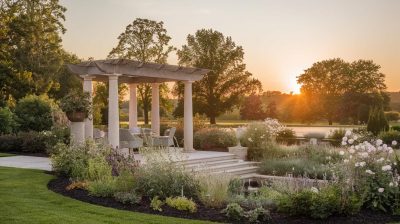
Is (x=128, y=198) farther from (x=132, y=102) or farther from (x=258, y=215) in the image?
(x=132, y=102)

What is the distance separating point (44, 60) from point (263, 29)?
21.4 m

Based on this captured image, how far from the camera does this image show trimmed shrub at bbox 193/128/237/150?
18288mm

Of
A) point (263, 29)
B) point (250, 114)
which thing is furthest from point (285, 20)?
point (250, 114)

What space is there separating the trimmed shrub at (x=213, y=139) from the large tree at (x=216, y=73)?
2567 centimetres

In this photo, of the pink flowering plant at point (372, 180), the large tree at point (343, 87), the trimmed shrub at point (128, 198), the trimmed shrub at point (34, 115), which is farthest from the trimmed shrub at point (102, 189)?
the large tree at point (343, 87)

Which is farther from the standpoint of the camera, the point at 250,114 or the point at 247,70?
the point at 250,114

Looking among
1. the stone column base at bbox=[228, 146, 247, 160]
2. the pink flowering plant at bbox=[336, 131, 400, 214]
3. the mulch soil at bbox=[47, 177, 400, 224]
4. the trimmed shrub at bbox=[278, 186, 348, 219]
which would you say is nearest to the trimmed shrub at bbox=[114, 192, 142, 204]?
the mulch soil at bbox=[47, 177, 400, 224]

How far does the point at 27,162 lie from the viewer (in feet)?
47.6

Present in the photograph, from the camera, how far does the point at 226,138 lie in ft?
60.2

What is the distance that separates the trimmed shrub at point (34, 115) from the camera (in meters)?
23.9

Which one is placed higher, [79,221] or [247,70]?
[247,70]

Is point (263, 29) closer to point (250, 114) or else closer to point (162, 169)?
point (162, 169)

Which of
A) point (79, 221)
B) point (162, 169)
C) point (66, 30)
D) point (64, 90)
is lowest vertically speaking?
point (79, 221)

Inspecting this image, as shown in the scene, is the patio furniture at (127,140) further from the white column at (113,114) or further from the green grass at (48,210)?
the green grass at (48,210)
